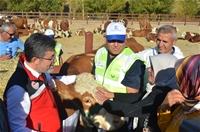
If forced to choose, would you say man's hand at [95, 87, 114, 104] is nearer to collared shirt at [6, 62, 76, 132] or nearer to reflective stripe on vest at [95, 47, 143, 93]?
reflective stripe on vest at [95, 47, 143, 93]

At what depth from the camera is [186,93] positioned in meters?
1.59

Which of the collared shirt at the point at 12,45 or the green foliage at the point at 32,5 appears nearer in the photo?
the collared shirt at the point at 12,45

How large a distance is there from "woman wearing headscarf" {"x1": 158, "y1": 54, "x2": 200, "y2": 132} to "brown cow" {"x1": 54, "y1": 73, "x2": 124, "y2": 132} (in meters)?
1.17

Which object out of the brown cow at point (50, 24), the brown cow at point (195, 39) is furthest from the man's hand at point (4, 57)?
the brown cow at point (195, 39)

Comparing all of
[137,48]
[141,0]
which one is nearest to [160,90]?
[137,48]

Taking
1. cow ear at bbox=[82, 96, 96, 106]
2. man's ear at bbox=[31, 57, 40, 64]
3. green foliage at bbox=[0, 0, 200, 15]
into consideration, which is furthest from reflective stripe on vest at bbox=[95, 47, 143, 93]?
green foliage at bbox=[0, 0, 200, 15]

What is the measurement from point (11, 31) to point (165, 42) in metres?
3.00

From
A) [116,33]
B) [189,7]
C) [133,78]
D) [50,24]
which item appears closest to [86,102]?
[133,78]

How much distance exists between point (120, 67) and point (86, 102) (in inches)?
23.1

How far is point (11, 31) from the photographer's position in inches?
195

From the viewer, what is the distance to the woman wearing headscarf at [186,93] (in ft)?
4.90

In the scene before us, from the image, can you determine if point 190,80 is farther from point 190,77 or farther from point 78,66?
point 78,66

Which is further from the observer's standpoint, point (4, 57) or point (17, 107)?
point (4, 57)

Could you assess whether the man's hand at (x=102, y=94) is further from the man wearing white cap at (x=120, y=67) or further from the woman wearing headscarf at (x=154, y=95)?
the woman wearing headscarf at (x=154, y=95)
